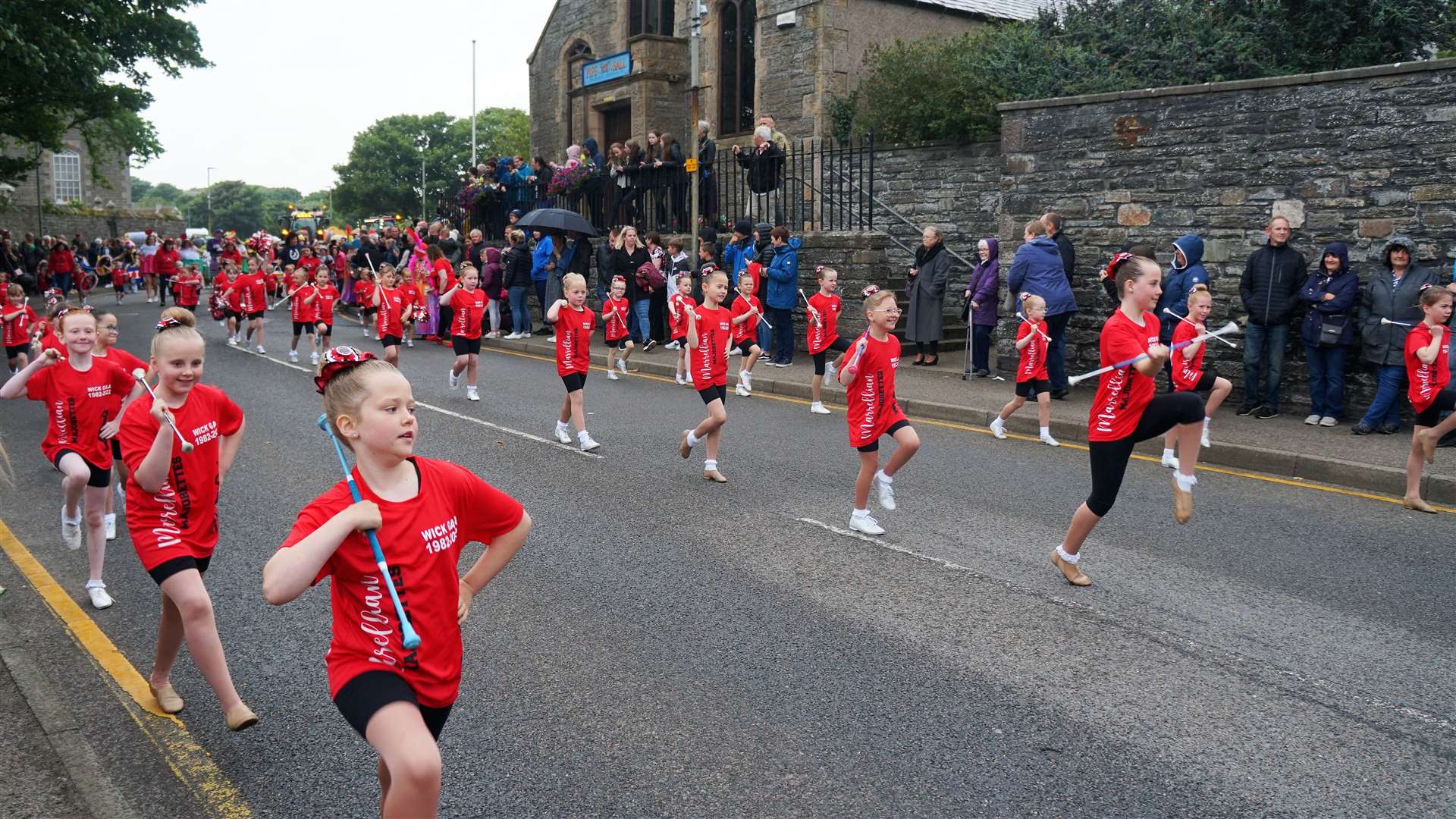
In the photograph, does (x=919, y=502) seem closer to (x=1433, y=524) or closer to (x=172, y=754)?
(x=1433, y=524)

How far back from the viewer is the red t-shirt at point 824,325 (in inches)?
566

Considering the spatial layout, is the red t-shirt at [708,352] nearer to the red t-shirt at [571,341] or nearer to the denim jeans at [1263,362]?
the red t-shirt at [571,341]

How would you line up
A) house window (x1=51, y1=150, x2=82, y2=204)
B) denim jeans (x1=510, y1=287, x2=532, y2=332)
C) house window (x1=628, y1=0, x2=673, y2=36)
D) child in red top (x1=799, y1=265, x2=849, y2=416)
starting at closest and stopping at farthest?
child in red top (x1=799, y1=265, x2=849, y2=416) < denim jeans (x1=510, y1=287, x2=532, y2=332) < house window (x1=628, y1=0, x2=673, y2=36) < house window (x1=51, y1=150, x2=82, y2=204)

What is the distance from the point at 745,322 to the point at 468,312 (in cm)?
377

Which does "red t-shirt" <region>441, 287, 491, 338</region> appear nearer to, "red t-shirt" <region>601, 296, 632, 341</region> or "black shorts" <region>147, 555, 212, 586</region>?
"red t-shirt" <region>601, 296, 632, 341</region>

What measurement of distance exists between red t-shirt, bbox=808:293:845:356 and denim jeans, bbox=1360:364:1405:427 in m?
6.09

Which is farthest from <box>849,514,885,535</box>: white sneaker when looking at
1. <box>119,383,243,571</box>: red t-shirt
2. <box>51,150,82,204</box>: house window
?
<box>51,150,82,204</box>: house window

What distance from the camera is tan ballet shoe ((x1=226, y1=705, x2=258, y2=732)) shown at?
14.9 feet

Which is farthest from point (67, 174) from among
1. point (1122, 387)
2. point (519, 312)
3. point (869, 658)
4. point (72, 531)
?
point (869, 658)

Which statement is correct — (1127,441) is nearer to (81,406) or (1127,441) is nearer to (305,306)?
(81,406)

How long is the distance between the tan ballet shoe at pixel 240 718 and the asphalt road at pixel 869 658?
6 centimetres

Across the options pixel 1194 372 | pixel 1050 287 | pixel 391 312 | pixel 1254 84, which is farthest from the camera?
pixel 391 312

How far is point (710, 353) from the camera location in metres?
9.88

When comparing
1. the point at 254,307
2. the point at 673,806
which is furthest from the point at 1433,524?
the point at 254,307
